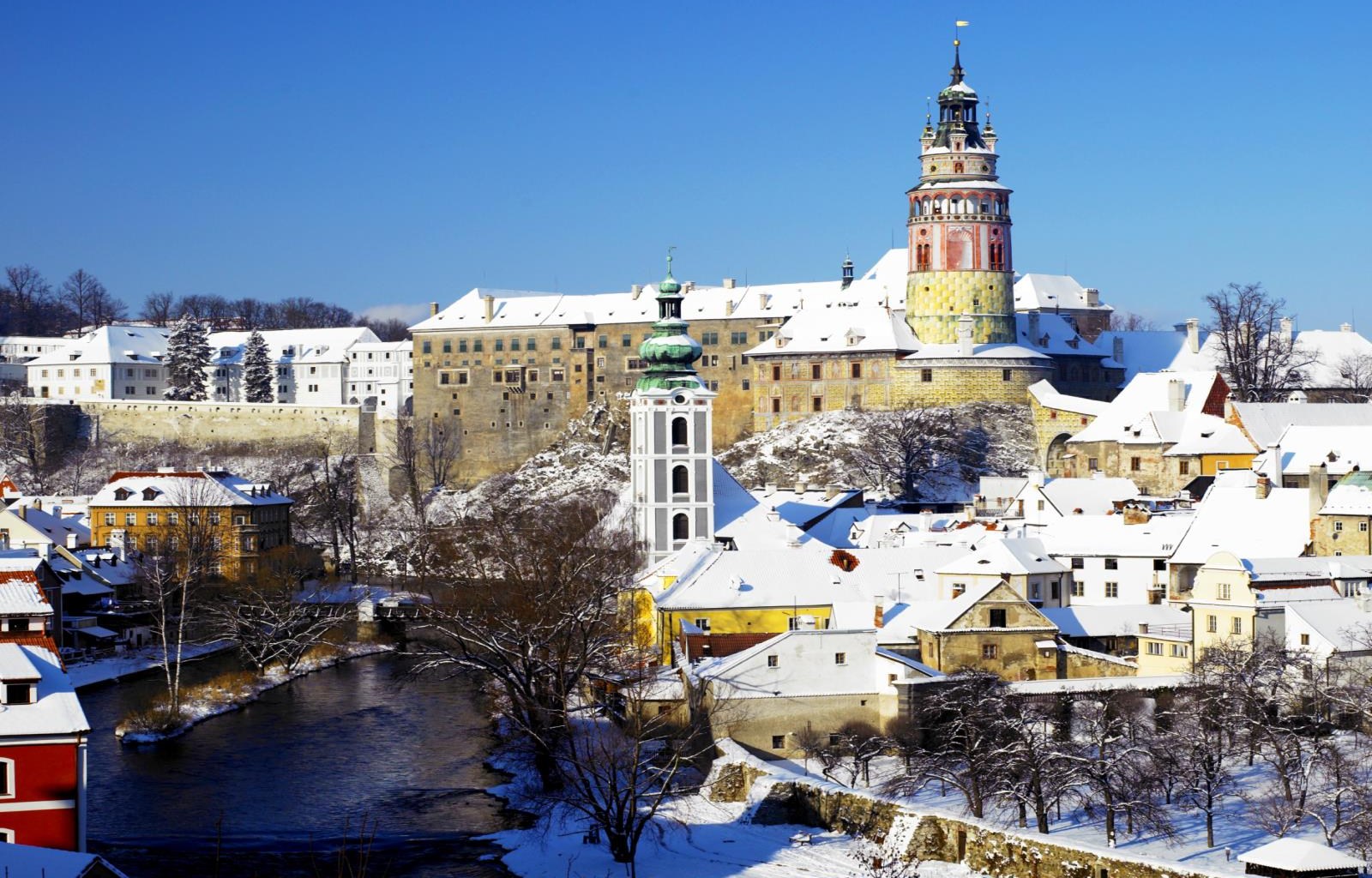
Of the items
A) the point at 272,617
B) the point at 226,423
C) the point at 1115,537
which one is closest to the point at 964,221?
the point at 1115,537

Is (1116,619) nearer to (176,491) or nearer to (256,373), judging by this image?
(176,491)

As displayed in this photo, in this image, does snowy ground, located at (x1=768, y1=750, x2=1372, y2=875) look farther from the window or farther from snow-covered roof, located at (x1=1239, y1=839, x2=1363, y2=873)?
the window

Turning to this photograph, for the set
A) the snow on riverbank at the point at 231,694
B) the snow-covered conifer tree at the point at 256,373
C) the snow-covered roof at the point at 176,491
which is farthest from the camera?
the snow-covered conifer tree at the point at 256,373

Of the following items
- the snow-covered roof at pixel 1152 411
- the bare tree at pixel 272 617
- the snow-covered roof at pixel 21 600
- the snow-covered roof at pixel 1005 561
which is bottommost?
the bare tree at pixel 272 617

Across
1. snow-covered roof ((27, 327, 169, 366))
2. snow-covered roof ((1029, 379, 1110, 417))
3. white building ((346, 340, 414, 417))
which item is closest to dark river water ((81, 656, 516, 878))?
snow-covered roof ((1029, 379, 1110, 417))

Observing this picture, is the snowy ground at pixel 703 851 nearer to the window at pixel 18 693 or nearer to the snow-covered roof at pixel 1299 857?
the snow-covered roof at pixel 1299 857

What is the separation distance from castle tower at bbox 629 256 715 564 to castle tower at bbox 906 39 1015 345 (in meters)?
21.9

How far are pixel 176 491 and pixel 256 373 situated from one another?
37259 millimetres

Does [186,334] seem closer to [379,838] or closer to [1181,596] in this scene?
[1181,596]

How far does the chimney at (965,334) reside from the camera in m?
78.4

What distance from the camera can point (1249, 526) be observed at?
5034cm

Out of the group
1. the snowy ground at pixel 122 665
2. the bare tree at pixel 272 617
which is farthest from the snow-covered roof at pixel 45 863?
the bare tree at pixel 272 617

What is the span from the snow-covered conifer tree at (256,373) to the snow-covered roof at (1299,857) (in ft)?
278

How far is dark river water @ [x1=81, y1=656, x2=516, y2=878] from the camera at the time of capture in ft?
108
